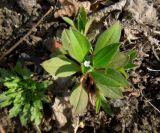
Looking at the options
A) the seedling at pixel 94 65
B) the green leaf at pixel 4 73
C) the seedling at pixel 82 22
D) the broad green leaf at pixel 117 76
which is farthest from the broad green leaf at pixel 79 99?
the green leaf at pixel 4 73

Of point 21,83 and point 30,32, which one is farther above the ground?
point 30,32

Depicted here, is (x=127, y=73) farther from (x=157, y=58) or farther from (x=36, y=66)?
(x=36, y=66)

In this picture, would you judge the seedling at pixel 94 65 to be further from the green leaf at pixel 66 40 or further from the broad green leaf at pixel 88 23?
the broad green leaf at pixel 88 23

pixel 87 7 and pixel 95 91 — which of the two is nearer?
pixel 95 91

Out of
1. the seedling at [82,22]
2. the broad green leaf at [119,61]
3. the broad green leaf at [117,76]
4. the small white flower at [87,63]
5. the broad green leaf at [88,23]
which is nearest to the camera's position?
the broad green leaf at [117,76]

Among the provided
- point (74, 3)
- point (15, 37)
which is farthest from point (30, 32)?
point (74, 3)
